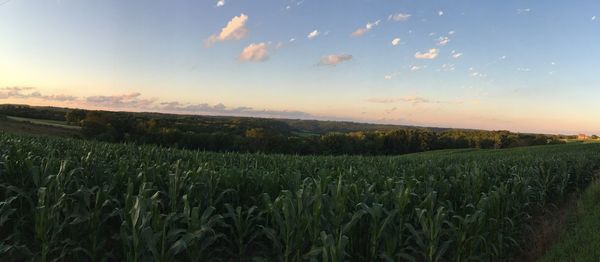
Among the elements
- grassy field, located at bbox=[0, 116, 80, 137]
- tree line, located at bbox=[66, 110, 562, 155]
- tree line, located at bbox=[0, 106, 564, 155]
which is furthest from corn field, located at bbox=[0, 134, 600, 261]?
grassy field, located at bbox=[0, 116, 80, 137]

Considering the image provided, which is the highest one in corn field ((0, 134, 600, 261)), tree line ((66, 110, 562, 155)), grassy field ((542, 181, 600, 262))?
corn field ((0, 134, 600, 261))

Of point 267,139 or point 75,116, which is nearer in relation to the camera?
point 267,139

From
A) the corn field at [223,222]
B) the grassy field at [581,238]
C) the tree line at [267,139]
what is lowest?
the tree line at [267,139]

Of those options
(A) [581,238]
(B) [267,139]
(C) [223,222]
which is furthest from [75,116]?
(A) [581,238]

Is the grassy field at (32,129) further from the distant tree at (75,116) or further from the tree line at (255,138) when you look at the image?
the distant tree at (75,116)

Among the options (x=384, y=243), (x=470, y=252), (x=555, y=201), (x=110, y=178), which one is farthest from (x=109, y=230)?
(x=555, y=201)

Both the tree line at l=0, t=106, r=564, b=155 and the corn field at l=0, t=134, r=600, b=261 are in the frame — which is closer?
the corn field at l=0, t=134, r=600, b=261

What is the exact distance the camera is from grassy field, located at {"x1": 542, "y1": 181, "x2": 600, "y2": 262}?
6008mm

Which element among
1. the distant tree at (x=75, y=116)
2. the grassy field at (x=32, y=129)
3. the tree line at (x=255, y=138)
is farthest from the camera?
the distant tree at (x=75, y=116)

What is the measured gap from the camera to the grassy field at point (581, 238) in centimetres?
601

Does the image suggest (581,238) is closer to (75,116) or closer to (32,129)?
(32,129)

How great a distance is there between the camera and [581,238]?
6.91 metres

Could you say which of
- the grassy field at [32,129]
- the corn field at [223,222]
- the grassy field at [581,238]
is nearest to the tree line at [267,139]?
the grassy field at [32,129]

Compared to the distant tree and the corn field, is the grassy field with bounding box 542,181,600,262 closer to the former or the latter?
the corn field
